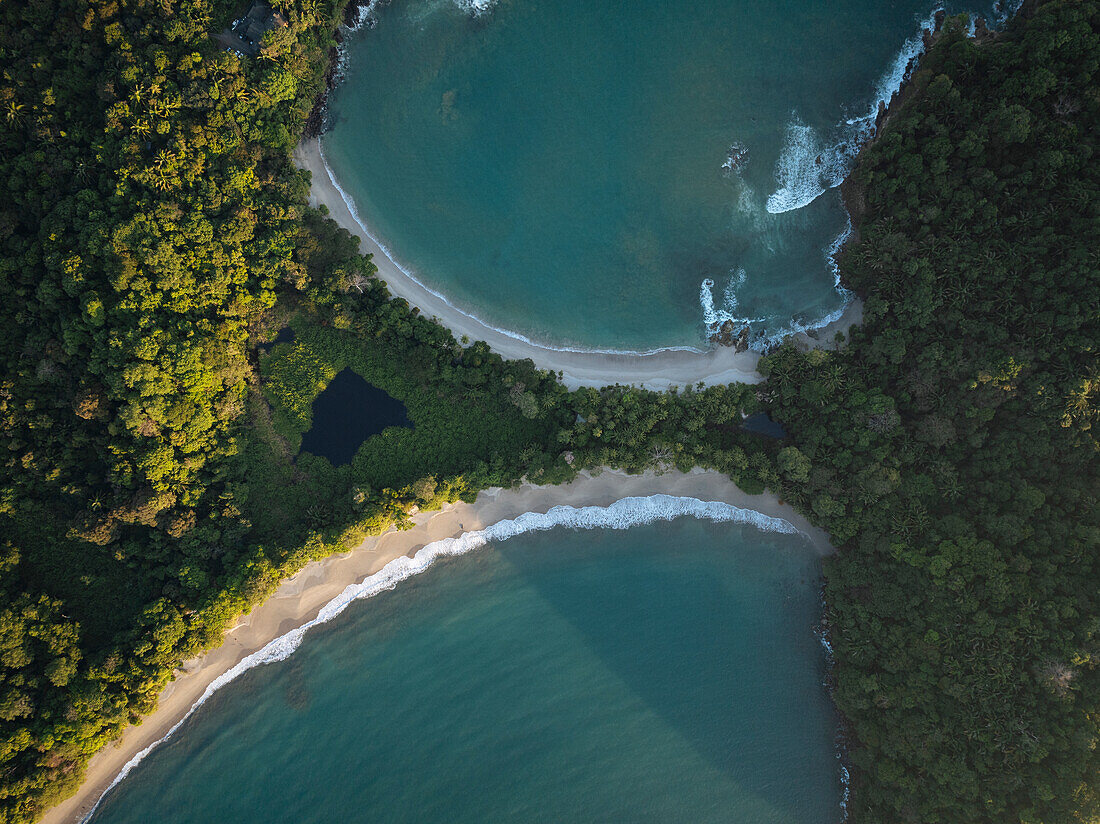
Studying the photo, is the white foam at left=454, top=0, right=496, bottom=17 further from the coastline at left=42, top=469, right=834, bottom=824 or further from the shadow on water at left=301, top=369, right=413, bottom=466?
the coastline at left=42, top=469, right=834, bottom=824

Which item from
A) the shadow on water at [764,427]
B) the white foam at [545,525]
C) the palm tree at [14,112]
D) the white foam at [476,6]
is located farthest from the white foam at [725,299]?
the palm tree at [14,112]

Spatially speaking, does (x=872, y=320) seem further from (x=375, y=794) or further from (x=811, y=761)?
(x=375, y=794)

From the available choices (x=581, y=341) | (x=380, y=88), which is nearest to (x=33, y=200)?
(x=380, y=88)

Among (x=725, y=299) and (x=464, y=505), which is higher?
(x=725, y=299)

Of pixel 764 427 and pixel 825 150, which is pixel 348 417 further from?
pixel 825 150

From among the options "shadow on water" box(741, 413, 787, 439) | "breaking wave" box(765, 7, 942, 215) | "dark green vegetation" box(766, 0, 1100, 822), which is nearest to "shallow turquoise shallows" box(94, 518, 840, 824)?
"dark green vegetation" box(766, 0, 1100, 822)

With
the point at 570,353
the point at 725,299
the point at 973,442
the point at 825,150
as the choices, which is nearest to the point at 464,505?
the point at 570,353
